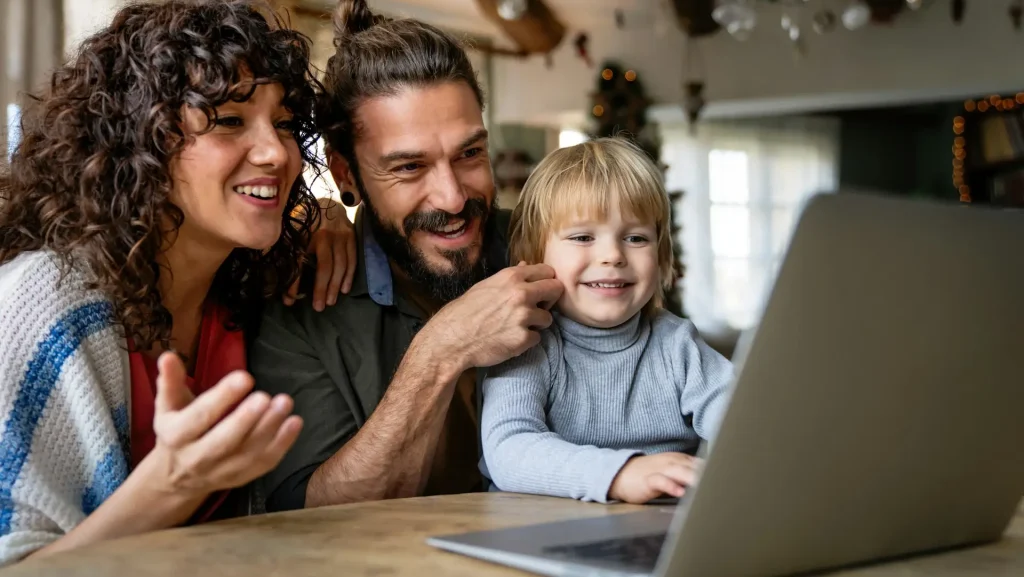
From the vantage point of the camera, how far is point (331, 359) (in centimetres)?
154

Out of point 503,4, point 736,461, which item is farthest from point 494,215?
point 503,4

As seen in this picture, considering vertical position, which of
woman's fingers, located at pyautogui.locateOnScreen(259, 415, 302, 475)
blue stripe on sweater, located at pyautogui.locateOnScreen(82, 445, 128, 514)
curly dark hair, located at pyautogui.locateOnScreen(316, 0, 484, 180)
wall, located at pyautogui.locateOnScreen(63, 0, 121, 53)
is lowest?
blue stripe on sweater, located at pyautogui.locateOnScreen(82, 445, 128, 514)

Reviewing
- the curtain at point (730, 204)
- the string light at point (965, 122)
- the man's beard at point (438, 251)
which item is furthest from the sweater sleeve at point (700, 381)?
the string light at point (965, 122)

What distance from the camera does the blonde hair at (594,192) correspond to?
1392 mm

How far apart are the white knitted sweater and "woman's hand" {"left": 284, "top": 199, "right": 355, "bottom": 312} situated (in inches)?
16.3

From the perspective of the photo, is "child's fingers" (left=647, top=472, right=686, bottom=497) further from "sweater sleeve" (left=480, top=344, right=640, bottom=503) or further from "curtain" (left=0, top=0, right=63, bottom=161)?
"curtain" (left=0, top=0, right=63, bottom=161)

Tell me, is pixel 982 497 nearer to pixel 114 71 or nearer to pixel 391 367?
pixel 391 367

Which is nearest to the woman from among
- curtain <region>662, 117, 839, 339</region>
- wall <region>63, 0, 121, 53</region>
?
wall <region>63, 0, 121, 53</region>

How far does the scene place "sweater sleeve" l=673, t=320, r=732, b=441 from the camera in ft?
4.46

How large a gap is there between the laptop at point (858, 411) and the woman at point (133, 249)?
0.51 meters

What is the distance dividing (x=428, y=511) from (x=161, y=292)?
1.87ft

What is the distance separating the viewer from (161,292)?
136 centimetres

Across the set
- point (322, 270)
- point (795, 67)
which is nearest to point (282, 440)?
point (322, 270)

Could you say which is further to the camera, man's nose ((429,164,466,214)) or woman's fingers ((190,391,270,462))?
man's nose ((429,164,466,214))
